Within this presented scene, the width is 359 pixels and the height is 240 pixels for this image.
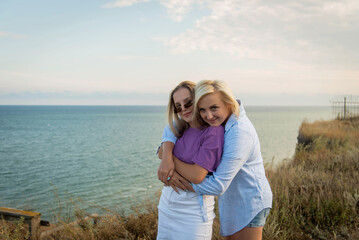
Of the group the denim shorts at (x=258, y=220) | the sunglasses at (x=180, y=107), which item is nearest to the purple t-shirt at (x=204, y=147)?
the sunglasses at (x=180, y=107)

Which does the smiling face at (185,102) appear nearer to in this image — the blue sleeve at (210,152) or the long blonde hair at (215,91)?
the long blonde hair at (215,91)

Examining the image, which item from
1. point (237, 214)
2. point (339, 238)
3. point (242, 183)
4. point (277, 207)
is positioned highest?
point (242, 183)

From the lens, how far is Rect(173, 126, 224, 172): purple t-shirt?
7.31 ft

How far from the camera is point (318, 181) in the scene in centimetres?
569

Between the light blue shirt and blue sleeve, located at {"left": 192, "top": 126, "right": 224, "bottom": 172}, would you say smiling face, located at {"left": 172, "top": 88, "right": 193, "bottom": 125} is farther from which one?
blue sleeve, located at {"left": 192, "top": 126, "right": 224, "bottom": 172}

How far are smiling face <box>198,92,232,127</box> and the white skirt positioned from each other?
1.86ft

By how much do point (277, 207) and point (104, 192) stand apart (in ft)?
35.4

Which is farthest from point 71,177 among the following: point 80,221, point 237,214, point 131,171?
point 237,214

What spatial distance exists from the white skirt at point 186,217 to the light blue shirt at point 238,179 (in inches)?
3.8

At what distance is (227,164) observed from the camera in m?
2.22

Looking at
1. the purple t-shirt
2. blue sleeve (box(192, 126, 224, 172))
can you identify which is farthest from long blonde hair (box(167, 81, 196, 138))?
blue sleeve (box(192, 126, 224, 172))

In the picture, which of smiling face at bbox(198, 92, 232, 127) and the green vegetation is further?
the green vegetation

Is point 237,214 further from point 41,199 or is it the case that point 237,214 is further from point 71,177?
point 71,177

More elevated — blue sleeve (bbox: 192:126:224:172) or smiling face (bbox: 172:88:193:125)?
smiling face (bbox: 172:88:193:125)
